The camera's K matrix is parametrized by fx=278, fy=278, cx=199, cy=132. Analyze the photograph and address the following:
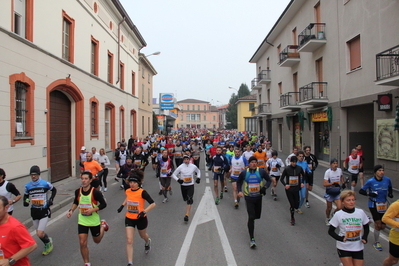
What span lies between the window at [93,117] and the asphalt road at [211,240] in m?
8.17

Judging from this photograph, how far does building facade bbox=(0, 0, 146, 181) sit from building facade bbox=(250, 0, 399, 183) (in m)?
12.4

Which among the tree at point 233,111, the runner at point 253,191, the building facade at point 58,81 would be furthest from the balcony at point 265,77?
the tree at point 233,111

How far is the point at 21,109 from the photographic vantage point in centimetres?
970

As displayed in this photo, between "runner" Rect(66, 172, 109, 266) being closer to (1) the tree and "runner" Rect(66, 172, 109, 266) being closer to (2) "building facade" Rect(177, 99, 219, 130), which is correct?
(1) the tree

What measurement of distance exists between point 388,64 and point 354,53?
10.5ft

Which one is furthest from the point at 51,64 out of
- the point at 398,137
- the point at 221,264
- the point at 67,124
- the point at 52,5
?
the point at 398,137

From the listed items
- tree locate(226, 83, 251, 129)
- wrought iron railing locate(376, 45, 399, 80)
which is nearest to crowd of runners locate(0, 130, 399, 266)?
wrought iron railing locate(376, 45, 399, 80)

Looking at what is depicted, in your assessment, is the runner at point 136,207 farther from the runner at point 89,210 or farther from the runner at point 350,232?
the runner at point 350,232

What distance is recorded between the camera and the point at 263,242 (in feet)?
18.2

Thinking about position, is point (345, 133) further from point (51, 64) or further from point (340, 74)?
point (51, 64)

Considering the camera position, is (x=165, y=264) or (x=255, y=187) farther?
(x=255, y=187)

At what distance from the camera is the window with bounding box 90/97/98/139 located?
15.9 meters

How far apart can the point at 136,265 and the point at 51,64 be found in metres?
9.86

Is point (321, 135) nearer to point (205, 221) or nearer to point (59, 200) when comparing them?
point (205, 221)
